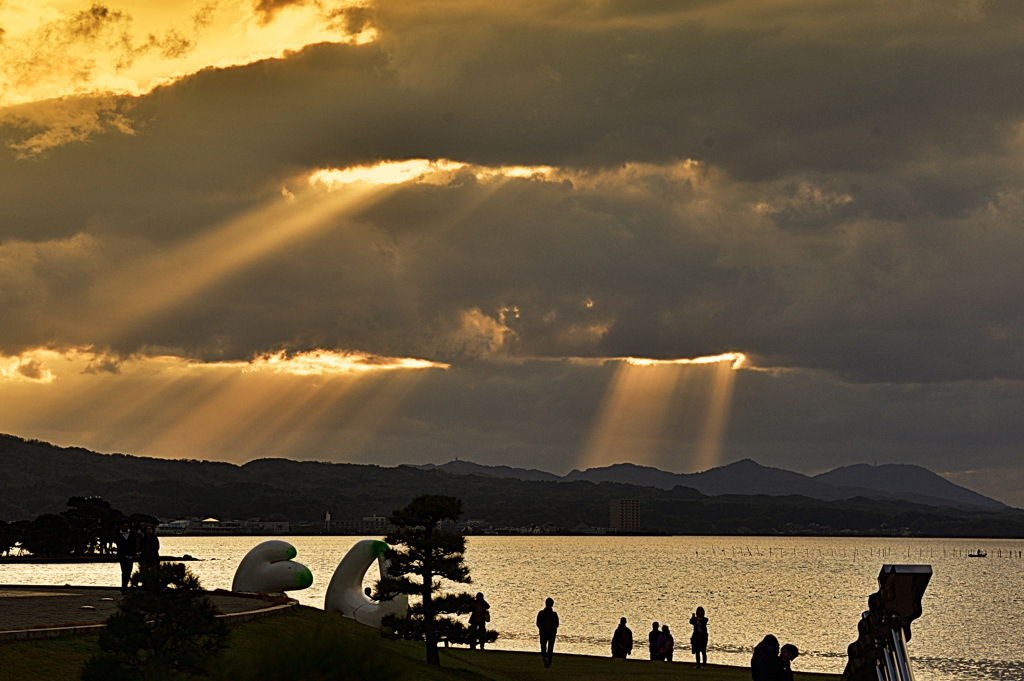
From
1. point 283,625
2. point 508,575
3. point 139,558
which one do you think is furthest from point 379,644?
point 508,575

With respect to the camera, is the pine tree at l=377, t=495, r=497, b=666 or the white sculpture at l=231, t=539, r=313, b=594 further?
the white sculpture at l=231, t=539, r=313, b=594

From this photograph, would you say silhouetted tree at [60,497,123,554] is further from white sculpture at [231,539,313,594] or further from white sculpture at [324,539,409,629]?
white sculpture at [231,539,313,594]

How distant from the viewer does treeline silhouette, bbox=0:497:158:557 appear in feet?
382

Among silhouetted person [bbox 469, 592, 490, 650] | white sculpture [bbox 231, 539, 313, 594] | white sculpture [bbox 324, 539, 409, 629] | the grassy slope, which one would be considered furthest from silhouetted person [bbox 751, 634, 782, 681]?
white sculpture [bbox 231, 539, 313, 594]

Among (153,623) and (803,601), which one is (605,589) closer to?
(803,601)

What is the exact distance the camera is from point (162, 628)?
629 inches

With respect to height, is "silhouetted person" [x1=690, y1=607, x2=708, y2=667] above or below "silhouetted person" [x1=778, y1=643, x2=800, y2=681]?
below

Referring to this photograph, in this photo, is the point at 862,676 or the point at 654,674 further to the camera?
the point at 654,674

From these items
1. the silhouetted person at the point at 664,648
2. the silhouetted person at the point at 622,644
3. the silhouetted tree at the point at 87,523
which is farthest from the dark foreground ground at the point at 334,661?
the silhouetted tree at the point at 87,523

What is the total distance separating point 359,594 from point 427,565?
9918 millimetres

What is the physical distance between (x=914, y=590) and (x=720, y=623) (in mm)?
85064

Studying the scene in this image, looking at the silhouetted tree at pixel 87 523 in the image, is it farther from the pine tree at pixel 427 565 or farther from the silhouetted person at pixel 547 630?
the pine tree at pixel 427 565

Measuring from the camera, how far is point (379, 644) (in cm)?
1240

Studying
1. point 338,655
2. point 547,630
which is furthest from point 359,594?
point 338,655
